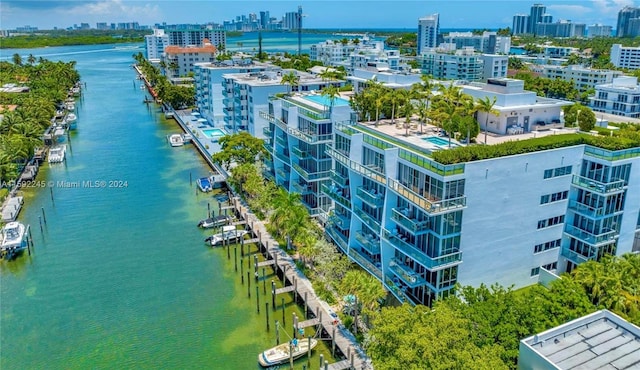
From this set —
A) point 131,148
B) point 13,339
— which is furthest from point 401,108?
point 131,148

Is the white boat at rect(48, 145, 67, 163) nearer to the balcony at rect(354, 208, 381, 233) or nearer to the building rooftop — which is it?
the balcony at rect(354, 208, 381, 233)

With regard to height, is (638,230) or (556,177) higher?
(556,177)

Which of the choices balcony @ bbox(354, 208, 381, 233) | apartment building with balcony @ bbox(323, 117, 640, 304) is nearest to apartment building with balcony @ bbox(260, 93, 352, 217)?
balcony @ bbox(354, 208, 381, 233)

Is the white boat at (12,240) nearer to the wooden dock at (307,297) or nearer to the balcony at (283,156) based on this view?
the wooden dock at (307,297)

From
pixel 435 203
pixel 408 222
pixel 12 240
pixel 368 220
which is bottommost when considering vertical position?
pixel 12 240

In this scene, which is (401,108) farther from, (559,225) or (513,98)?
(559,225)

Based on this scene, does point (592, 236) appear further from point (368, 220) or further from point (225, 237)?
point (225, 237)

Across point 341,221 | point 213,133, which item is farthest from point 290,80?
point 341,221
